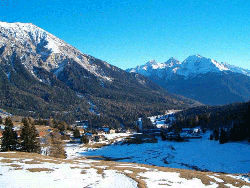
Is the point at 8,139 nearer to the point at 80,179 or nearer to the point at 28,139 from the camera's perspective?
the point at 28,139

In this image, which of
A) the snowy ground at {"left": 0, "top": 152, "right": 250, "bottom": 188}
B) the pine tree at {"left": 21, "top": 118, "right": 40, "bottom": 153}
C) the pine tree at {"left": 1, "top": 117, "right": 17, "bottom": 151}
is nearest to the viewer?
the snowy ground at {"left": 0, "top": 152, "right": 250, "bottom": 188}

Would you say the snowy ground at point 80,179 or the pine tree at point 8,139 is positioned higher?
the pine tree at point 8,139

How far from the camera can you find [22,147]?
62.4 metres

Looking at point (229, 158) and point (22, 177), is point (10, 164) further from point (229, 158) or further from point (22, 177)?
point (229, 158)

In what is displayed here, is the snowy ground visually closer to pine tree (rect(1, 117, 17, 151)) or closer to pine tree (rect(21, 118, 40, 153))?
pine tree (rect(21, 118, 40, 153))

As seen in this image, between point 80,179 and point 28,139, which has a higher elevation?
point 28,139

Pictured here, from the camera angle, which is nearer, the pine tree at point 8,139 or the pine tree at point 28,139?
the pine tree at point 8,139

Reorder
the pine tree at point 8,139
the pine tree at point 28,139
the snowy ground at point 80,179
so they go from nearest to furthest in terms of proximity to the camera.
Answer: the snowy ground at point 80,179
the pine tree at point 8,139
the pine tree at point 28,139

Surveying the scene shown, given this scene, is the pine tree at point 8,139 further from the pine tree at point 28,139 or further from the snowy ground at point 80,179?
the snowy ground at point 80,179

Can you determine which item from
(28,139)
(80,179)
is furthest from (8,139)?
(80,179)

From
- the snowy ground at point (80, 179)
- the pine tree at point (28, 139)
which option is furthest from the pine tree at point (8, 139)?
the snowy ground at point (80, 179)

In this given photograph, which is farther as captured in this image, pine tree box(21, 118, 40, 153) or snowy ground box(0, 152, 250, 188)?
pine tree box(21, 118, 40, 153)

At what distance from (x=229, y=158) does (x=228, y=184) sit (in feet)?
202

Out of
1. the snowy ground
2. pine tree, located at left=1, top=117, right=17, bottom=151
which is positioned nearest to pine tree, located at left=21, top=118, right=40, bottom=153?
pine tree, located at left=1, top=117, right=17, bottom=151
